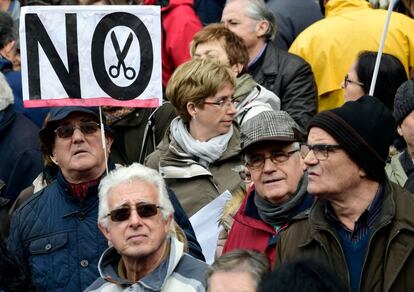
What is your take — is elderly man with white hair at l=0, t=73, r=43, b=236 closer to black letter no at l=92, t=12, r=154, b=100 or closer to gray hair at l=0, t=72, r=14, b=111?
gray hair at l=0, t=72, r=14, b=111

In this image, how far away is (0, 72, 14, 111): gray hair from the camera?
31.8 feet

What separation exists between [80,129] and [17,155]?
1.42 m

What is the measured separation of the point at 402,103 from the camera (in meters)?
7.93

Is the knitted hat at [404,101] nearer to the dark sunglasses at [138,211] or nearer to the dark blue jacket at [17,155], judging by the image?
the dark sunglasses at [138,211]

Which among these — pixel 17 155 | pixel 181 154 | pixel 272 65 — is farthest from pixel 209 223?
pixel 272 65

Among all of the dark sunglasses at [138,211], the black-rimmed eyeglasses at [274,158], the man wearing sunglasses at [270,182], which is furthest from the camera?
the black-rimmed eyeglasses at [274,158]

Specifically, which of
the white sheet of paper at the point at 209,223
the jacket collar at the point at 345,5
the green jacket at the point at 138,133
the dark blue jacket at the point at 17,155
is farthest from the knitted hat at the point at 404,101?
the jacket collar at the point at 345,5

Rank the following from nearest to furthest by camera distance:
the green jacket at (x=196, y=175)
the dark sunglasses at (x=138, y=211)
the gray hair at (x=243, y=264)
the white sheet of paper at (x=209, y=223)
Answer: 1. the gray hair at (x=243, y=264)
2. the dark sunglasses at (x=138, y=211)
3. the white sheet of paper at (x=209, y=223)
4. the green jacket at (x=196, y=175)

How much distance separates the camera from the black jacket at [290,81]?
A: 9.95 metres

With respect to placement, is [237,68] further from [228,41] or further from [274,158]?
[274,158]

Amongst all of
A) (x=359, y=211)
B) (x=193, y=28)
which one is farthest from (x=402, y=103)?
(x=193, y=28)

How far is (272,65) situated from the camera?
33.1 ft

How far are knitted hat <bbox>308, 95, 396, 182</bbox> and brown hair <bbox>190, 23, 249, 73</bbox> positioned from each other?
293cm

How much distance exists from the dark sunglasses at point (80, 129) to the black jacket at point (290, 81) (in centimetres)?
204
